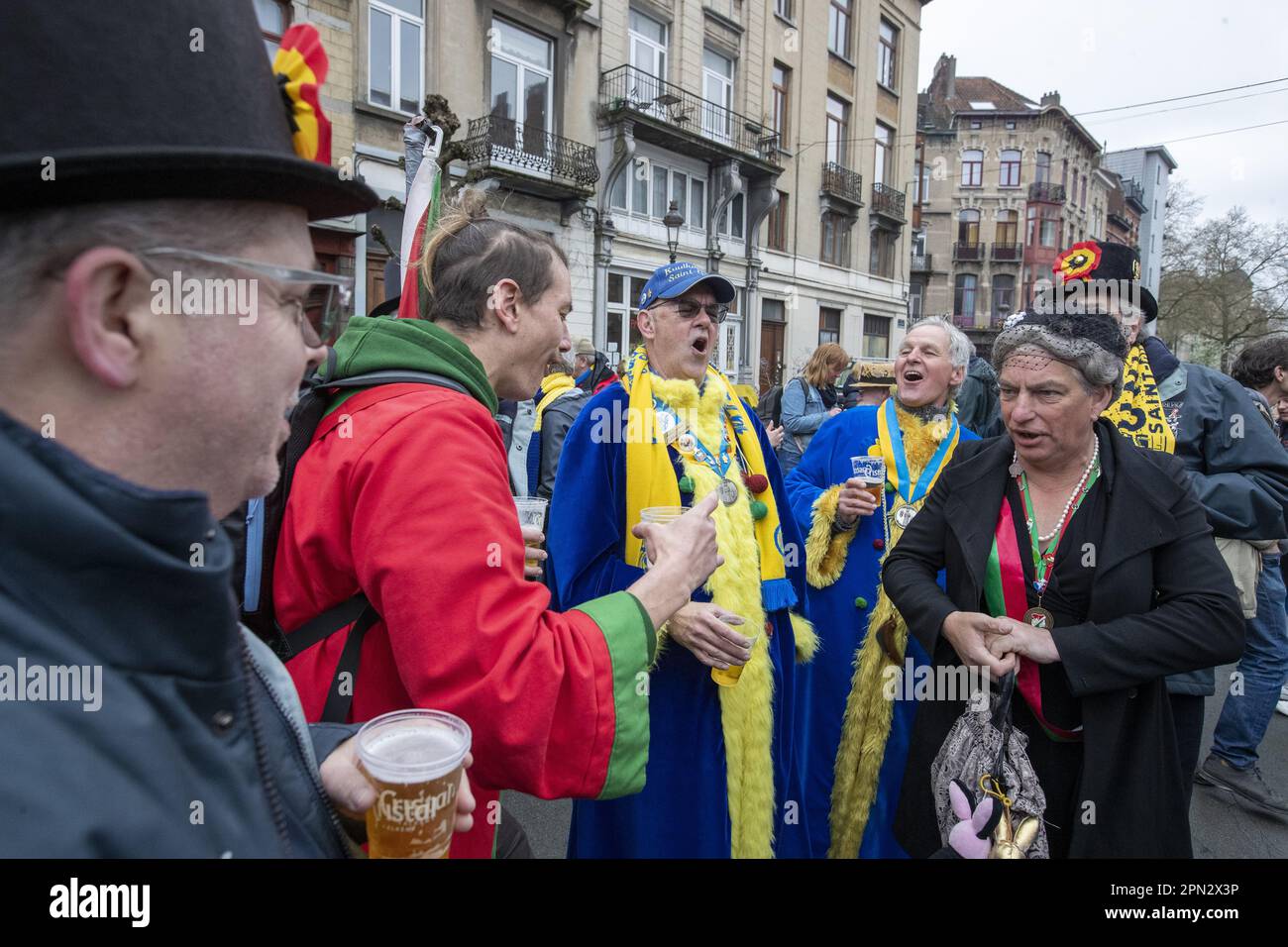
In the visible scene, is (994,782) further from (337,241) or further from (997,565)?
(337,241)

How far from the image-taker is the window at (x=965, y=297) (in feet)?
153

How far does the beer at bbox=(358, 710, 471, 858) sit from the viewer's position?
0.99m

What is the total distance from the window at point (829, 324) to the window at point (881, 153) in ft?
16.5

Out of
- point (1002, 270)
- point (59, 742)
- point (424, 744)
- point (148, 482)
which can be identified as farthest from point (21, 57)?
point (1002, 270)

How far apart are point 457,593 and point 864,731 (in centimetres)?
236

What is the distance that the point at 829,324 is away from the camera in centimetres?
2536

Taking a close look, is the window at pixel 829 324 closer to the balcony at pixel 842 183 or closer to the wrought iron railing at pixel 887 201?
the balcony at pixel 842 183

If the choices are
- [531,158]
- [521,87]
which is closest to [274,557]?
[531,158]

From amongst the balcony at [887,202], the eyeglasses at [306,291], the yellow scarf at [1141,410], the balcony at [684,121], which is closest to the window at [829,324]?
the balcony at [887,202]

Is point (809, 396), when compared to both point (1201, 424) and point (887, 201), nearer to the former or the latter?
point (1201, 424)

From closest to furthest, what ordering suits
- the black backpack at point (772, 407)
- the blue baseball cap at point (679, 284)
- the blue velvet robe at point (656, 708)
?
the blue velvet robe at point (656, 708) < the blue baseball cap at point (679, 284) < the black backpack at point (772, 407)

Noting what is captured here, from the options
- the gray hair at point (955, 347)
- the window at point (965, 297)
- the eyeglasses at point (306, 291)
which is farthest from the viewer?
the window at point (965, 297)

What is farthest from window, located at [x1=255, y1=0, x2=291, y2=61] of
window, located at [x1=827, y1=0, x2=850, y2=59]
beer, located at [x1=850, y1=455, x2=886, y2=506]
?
window, located at [x1=827, y1=0, x2=850, y2=59]

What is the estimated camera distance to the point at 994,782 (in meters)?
1.99
